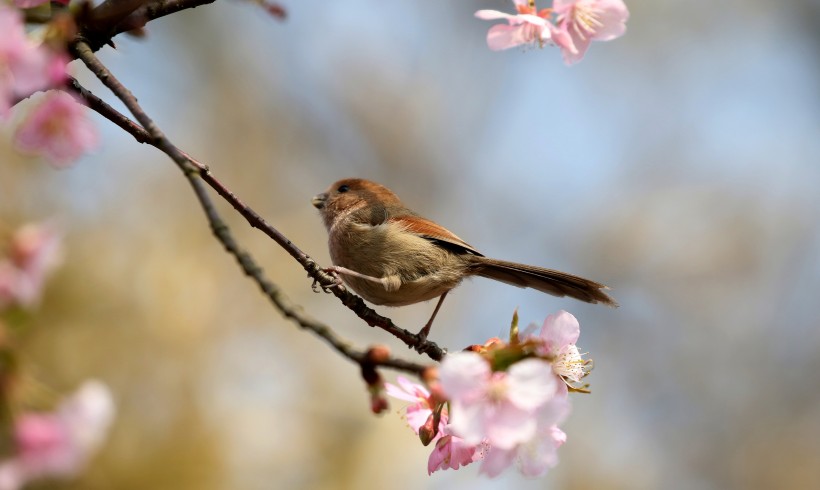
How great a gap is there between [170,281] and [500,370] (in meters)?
8.94

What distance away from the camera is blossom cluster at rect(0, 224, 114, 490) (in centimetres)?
115

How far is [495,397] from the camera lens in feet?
4.75

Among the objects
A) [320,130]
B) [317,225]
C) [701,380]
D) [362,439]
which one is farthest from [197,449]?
[701,380]

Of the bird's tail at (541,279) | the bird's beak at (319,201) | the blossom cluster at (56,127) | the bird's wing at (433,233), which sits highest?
the bird's beak at (319,201)

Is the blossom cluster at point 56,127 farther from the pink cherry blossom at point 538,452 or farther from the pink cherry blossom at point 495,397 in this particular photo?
the pink cherry blossom at point 538,452

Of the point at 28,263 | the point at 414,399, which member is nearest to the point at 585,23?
the point at 414,399

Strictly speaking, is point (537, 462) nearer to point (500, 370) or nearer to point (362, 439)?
point (500, 370)

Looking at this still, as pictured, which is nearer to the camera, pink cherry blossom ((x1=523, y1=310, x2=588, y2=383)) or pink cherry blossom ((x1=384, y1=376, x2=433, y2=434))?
pink cherry blossom ((x1=523, y1=310, x2=588, y2=383))

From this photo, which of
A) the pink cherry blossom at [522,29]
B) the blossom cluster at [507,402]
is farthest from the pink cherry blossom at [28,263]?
the pink cherry blossom at [522,29]

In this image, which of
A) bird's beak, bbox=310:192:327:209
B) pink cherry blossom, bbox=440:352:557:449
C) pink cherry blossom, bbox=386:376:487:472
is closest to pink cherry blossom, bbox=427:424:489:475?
pink cherry blossom, bbox=386:376:487:472

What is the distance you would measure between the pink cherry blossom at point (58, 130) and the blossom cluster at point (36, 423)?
0.60 metres

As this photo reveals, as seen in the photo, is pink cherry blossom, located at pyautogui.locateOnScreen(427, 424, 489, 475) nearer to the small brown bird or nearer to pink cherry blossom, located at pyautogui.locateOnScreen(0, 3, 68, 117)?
pink cherry blossom, located at pyautogui.locateOnScreen(0, 3, 68, 117)

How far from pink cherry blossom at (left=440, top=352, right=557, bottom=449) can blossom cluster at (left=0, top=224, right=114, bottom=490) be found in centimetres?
58

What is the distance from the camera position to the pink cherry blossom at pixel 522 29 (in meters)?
2.10
